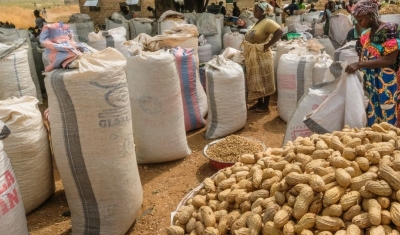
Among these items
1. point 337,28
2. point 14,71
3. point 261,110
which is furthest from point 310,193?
point 337,28

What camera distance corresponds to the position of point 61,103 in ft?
8.31

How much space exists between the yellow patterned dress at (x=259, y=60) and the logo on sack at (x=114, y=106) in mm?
2836

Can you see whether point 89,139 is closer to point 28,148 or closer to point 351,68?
point 28,148

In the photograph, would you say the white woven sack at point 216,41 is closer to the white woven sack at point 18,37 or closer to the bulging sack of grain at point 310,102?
the white woven sack at point 18,37

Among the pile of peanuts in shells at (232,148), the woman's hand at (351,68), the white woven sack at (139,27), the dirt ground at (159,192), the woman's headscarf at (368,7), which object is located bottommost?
the dirt ground at (159,192)

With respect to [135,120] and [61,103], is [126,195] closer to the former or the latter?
[61,103]

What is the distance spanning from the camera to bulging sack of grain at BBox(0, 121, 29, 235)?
7.43 ft

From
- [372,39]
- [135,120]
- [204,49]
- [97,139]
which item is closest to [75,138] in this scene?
[97,139]

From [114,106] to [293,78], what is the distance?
2.76m

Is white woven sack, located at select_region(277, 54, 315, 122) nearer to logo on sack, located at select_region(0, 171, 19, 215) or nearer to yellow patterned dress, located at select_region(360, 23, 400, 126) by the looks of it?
yellow patterned dress, located at select_region(360, 23, 400, 126)

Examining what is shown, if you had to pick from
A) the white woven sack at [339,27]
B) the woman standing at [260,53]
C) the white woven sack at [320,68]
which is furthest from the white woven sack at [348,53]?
the white woven sack at [339,27]

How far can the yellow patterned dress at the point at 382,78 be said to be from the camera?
3.00 metres

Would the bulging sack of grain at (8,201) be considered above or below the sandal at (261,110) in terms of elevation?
above

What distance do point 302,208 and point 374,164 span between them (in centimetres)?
47
